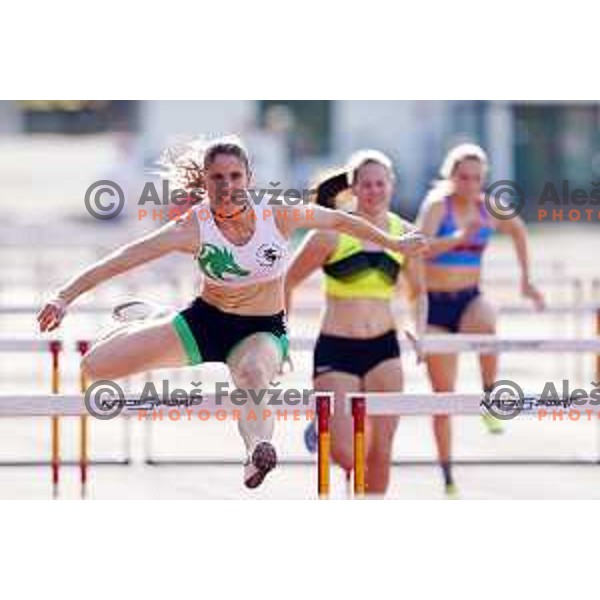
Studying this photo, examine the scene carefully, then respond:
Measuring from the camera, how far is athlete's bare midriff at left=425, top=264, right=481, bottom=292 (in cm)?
1180

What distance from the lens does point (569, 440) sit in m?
13.1

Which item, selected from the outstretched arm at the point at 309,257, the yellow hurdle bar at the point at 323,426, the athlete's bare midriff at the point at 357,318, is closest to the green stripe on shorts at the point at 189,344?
the yellow hurdle bar at the point at 323,426

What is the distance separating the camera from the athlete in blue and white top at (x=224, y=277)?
7.81 m

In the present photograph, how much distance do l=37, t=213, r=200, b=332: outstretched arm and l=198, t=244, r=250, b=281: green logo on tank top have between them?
0.06 m

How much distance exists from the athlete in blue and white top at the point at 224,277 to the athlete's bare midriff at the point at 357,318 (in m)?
1.26

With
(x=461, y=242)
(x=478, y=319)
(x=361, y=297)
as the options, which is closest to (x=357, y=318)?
(x=361, y=297)

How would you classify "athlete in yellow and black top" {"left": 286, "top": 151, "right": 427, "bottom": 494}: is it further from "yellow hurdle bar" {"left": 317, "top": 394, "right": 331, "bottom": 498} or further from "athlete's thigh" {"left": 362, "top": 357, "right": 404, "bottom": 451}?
"yellow hurdle bar" {"left": 317, "top": 394, "right": 331, "bottom": 498}

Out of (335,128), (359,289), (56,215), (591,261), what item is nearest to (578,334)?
(359,289)

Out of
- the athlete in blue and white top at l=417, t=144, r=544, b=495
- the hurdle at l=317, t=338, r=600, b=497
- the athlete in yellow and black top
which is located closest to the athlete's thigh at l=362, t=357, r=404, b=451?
the athlete in yellow and black top

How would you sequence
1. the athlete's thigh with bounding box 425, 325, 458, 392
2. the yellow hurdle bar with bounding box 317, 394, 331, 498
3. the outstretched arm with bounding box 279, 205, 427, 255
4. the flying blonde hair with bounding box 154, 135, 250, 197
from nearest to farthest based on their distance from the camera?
the yellow hurdle bar with bounding box 317, 394, 331, 498
the outstretched arm with bounding box 279, 205, 427, 255
the flying blonde hair with bounding box 154, 135, 250, 197
the athlete's thigh with bounding box 425, 325, 458, 392

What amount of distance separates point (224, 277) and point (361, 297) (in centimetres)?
159

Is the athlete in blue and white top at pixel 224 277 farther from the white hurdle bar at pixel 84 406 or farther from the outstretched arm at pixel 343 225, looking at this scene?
the white hurdle bar at pixel 84 406

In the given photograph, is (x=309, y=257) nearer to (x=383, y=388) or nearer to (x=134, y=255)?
(x=383, y=388)
